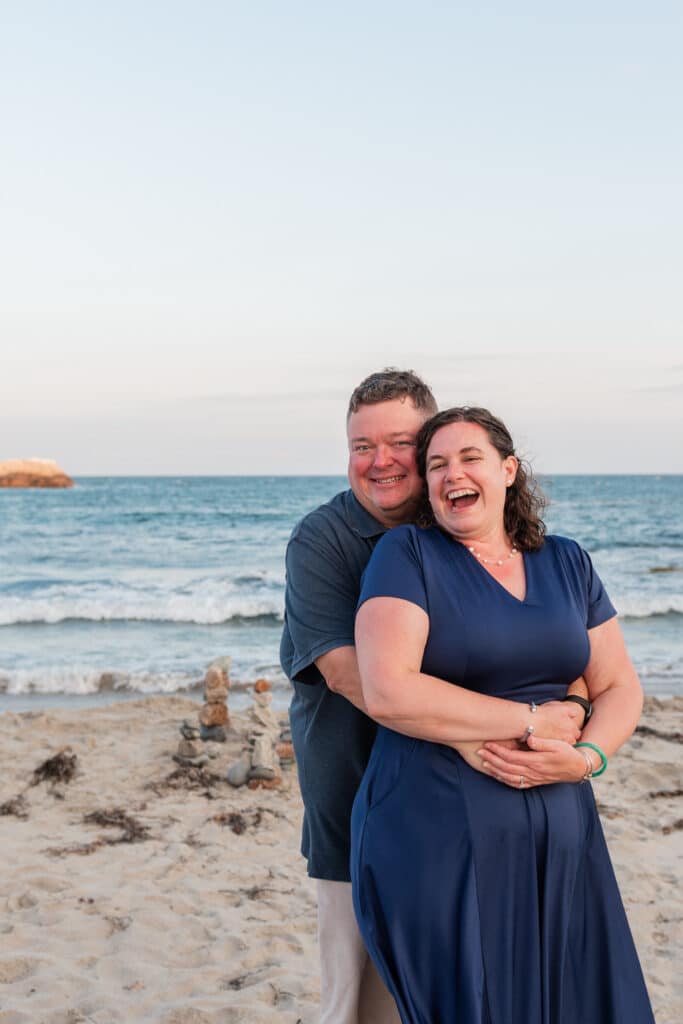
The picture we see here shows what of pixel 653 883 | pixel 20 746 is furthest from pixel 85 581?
pixel 653 883

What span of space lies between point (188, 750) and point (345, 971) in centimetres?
426

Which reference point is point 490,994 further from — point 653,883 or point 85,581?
point 85,581

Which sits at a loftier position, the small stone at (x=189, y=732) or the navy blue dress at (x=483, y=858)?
the navy blue dress at (x=483, y=858)

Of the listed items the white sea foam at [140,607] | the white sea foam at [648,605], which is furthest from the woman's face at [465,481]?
the white sea foam at [648,605]

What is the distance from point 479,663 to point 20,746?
5.94 meters

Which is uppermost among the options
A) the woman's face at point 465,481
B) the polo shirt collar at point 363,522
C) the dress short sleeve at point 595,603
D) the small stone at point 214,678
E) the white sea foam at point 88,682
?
the woman's face at point 465,481

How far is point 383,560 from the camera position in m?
2.26

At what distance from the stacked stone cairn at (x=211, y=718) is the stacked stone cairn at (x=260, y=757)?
51cm

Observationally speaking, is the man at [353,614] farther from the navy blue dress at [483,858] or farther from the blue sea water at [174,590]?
the blue sea water at [174,590]

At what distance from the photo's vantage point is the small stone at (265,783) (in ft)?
20.4

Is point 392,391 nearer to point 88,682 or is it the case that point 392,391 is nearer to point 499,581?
point 499,581

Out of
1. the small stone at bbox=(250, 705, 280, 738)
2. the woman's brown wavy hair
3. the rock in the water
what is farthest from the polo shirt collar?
the rock in the water

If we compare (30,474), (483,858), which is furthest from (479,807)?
(30,474)

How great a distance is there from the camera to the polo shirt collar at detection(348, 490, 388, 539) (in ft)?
8.44
